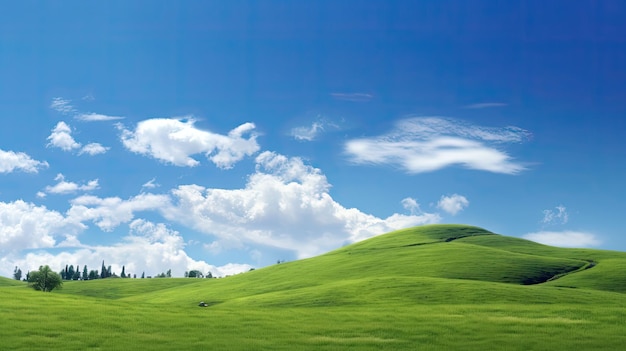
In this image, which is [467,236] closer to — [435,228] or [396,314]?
[435,228]

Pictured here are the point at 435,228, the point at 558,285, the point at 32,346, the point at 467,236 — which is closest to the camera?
the point at 32,346

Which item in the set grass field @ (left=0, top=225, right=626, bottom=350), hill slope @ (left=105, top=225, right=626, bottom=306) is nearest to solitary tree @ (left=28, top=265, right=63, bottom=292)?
hill slope @ (left=105, top=225, right=626, bottom=306)

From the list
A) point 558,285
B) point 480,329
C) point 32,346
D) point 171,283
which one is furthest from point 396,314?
point 171,283

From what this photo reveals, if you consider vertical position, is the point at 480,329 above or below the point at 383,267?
below

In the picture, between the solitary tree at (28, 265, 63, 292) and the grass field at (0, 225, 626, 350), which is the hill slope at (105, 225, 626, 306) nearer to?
the grass field at (0, 225, 626, 350)

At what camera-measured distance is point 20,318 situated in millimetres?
41844

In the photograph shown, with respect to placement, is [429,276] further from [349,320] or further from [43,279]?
[43,279]

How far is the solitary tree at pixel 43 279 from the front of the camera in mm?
133562

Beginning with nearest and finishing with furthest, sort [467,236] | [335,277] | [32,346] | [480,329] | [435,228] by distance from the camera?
[32,346], [480,329], [335,277], [467,236], [435,228]

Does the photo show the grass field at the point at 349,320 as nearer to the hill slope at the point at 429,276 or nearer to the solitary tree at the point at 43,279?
the hill slope at the point at 429,276

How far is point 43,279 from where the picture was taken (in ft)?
439

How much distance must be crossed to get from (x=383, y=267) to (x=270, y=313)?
2310 inches

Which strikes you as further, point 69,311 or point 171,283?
point 171,283

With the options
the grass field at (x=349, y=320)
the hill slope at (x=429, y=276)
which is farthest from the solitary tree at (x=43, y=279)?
the grass field at (x=349, y=320)
